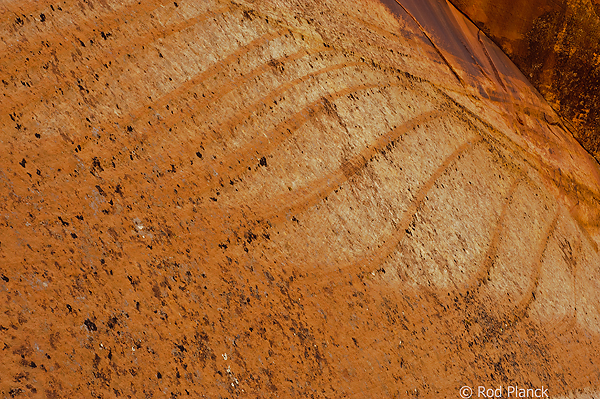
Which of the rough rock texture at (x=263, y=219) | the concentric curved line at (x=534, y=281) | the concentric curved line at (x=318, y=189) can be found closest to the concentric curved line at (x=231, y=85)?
the rough rock texture at (x=263, y=219)

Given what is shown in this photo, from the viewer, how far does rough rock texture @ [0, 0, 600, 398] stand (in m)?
0.80

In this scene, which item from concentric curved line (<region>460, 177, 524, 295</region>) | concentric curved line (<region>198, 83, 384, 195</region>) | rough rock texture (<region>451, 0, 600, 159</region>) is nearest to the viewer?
concentric curved line (<region>198, 83, 384, 195</region>)

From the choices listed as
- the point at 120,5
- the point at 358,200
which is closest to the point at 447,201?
the point at 358,200

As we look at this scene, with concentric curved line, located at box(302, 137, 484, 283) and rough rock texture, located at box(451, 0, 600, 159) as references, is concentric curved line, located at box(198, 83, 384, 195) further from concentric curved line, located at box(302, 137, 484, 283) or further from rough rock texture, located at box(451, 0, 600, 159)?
rough rock texture, located at box(451, 0, 600, 159)

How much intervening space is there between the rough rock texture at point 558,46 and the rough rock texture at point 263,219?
29.0 inches

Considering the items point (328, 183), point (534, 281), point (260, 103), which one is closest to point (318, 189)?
point (328, 183)

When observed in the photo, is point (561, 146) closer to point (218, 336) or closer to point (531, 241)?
point (531, 241)

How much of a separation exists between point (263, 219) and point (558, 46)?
2.13 meters

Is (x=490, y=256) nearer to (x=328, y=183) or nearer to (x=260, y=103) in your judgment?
(x=328, y=183)

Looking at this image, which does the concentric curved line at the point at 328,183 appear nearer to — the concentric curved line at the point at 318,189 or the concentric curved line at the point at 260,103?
the concentric curved line at the point at 318,189

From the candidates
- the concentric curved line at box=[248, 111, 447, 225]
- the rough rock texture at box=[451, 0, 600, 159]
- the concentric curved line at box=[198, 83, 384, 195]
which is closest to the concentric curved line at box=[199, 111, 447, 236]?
the concentric curved line at box=[248, 111, 447, 225]

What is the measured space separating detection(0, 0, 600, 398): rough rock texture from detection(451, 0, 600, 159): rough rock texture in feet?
2.42

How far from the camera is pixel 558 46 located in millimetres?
2230

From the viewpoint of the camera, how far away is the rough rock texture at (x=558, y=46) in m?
2.17
